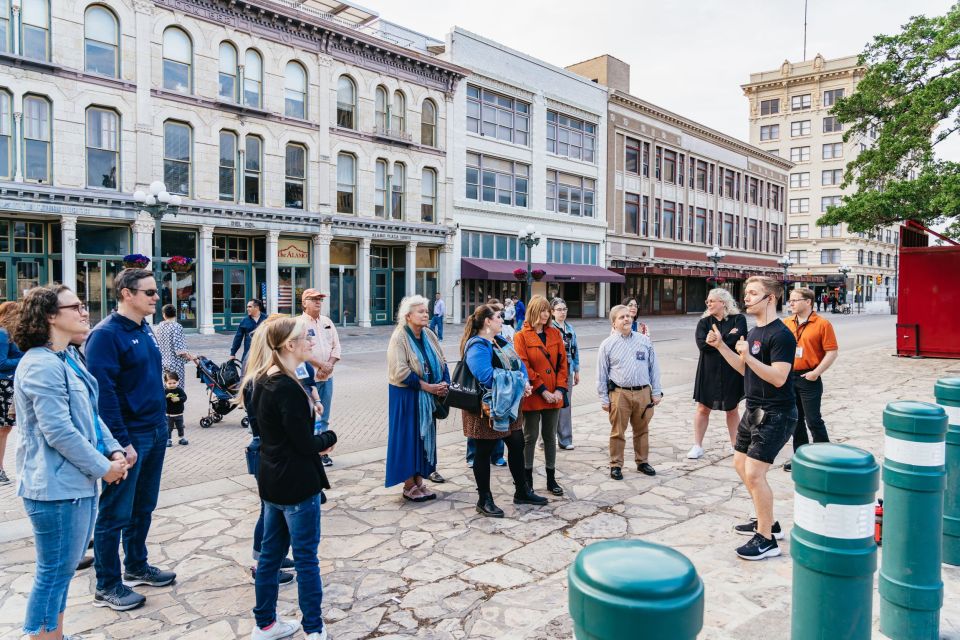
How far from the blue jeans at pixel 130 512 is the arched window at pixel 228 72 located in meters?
22.6

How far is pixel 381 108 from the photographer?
28750 millimetres

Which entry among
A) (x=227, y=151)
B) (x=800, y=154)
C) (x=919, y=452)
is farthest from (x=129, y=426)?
(x=800, y=154)

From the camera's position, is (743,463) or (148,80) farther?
(148,80)

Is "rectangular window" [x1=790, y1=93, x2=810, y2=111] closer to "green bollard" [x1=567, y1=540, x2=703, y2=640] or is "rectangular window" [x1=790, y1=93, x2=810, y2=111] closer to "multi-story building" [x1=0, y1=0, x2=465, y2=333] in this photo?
"multi-story building" [x1=0, y1=0, x2=465, y2=333]

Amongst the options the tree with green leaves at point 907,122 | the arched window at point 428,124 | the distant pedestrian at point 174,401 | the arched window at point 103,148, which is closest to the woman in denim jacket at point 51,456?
the distant pedestrian at point 174,401

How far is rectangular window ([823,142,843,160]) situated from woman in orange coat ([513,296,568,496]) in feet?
262

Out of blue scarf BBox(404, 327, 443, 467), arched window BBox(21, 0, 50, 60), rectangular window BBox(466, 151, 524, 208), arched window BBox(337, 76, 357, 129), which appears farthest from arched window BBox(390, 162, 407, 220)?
blue scarf BBox(404, 327, 443, 467)

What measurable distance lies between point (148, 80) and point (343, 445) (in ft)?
63.9

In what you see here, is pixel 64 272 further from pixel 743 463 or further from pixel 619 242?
pixel 619 242

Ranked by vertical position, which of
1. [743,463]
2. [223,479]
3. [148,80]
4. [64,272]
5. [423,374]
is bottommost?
[223,479]

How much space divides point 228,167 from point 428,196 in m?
9.65

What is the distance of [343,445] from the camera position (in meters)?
7.95

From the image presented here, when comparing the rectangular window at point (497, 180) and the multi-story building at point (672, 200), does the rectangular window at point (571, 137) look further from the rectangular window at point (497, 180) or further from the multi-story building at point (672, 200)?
the rectangular window at point (497, 180)

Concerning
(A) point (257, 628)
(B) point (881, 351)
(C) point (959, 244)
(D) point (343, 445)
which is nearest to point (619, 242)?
(B) point (881, 351)
